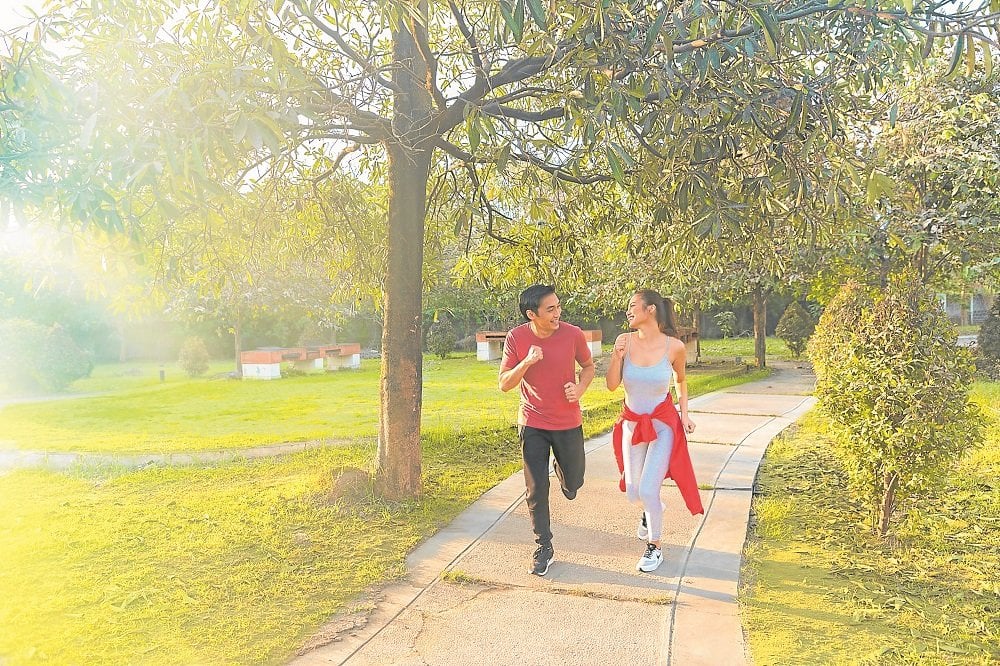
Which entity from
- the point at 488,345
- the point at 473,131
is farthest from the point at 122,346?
the point at 473,131

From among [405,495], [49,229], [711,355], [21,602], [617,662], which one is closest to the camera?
[617,662]

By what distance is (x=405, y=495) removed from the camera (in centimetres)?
588

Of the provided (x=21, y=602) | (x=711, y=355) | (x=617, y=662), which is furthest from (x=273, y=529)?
(x=711, y=355)

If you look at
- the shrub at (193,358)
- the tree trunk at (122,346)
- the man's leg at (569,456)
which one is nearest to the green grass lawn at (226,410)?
the shrub at (193,358)

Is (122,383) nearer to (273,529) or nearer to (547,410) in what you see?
(273,529)

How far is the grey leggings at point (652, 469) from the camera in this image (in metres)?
4.51

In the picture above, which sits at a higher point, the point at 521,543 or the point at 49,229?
the point at 49,229

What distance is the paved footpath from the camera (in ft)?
11.3

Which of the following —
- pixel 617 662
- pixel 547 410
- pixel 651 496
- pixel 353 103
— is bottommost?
pixel 617 662

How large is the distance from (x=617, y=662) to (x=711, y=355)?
21994 mm

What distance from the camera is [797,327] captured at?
20516mm

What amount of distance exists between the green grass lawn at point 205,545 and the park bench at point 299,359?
7.34 metres

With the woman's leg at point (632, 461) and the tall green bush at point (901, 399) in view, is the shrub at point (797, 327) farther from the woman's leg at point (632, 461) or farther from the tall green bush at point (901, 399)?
the woman's leg at point (632, 461)

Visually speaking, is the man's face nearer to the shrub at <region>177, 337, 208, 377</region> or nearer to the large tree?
the large tree
